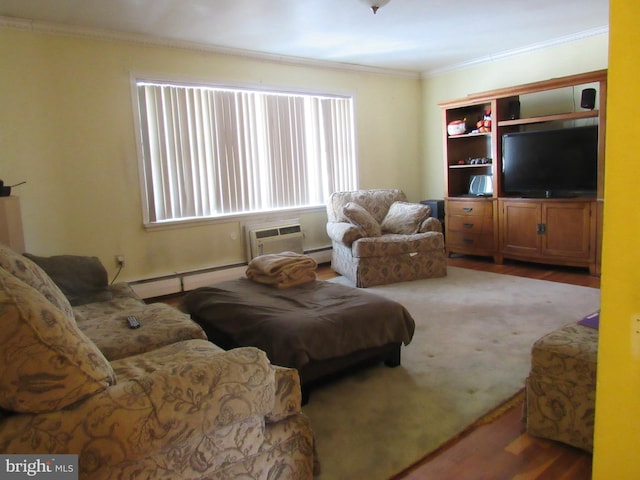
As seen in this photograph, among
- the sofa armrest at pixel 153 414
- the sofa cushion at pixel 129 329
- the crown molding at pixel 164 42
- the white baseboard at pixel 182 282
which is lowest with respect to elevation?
the white baseboard at pixel 182 282

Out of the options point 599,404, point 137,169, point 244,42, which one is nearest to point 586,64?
point 244,42

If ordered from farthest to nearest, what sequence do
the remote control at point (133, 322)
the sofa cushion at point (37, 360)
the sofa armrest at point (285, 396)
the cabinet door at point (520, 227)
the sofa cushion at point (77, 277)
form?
1. the cabinet door at point (520, 227)
2. the sofa cushion at point (77, 277)
3. the remote control at point (133, 322)
4. the sofa armrest at point (285, 396)
5. the sofa cushion at point (37, 360)

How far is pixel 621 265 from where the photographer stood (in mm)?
832

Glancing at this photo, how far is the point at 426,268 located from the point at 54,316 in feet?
12.7

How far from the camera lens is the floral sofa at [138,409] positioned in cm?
113

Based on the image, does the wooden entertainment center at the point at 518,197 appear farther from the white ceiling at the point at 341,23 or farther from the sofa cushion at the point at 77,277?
the sofa cushion at the point at 77,277

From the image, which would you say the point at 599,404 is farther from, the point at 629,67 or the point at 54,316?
the point at 54,316

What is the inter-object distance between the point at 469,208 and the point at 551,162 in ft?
3.37

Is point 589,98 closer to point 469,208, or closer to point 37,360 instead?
point 469,208

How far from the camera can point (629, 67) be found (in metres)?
0.80

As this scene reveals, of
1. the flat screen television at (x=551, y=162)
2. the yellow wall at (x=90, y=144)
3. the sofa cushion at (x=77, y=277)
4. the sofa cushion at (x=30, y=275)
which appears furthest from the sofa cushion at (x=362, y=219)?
the sofa cushion at (x=30, y=275)

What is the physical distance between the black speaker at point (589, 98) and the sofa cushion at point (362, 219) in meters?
2.36

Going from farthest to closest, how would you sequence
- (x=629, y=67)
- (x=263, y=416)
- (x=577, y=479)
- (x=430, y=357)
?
1. (x=430, y=357)
2. (x=577, y=479)
3. (x=263, y=416)
4. (x=629, y=67)

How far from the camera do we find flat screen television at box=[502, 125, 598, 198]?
4484mm
